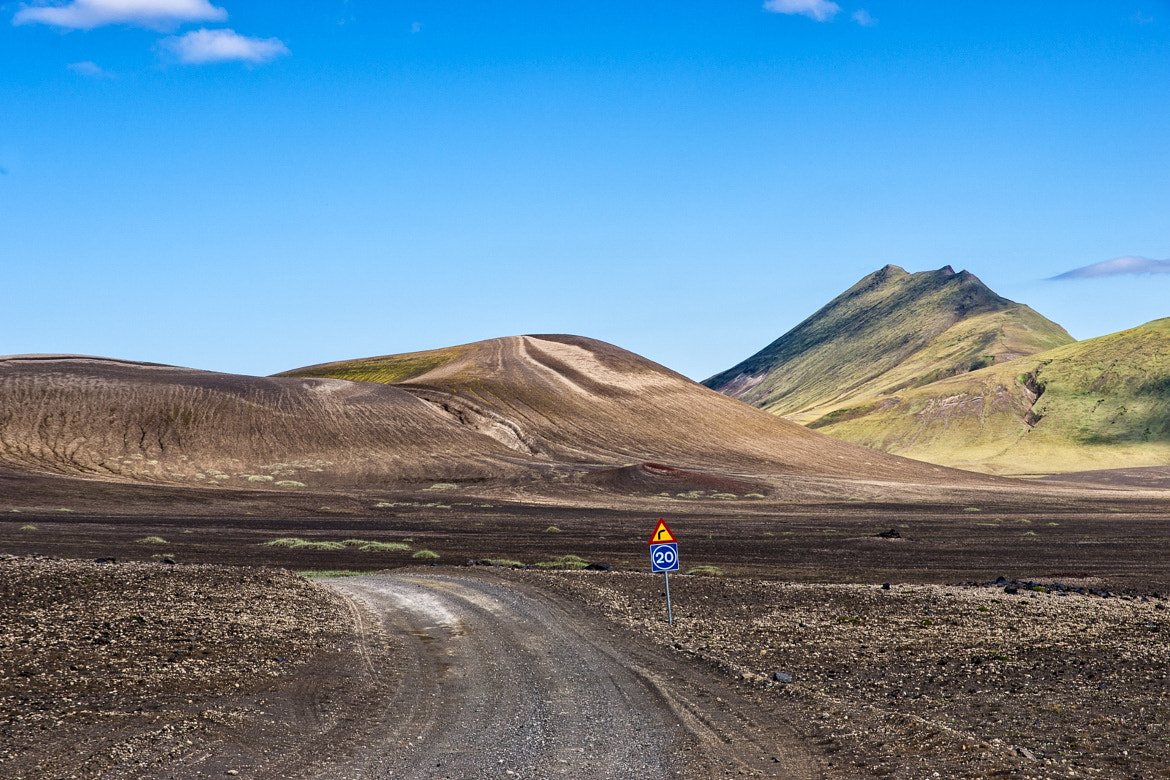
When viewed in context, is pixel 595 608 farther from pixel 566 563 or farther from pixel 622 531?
pixel 622 531

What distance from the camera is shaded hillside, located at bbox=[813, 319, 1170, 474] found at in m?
149

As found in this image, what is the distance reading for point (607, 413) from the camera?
11756cm

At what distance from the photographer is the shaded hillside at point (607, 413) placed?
4048 inches

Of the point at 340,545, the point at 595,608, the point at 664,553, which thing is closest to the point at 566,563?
the point at 595,608

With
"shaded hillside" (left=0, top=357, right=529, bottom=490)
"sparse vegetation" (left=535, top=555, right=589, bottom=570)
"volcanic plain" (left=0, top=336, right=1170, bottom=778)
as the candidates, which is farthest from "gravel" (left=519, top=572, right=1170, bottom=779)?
"shaded hillside" (left=0, top=357, right=529, bottom=490)

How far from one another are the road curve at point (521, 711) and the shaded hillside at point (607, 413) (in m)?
79.8

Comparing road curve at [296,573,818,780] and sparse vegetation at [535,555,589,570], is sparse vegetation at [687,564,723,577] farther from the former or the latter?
road curve at [296,573,818,780]

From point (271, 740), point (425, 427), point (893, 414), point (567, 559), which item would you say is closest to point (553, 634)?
point (271, 740)

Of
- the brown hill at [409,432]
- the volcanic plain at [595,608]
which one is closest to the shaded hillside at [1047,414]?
the brown hill at [409,432]

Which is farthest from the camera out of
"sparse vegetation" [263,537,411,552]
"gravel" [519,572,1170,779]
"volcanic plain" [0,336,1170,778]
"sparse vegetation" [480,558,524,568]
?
"sparse vegetation" [263,537,411,552]

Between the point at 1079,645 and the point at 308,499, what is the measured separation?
57.6 metres

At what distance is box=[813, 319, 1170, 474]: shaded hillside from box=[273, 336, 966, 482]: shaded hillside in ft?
147

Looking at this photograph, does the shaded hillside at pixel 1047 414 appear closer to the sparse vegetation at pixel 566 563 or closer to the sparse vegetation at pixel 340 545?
the sparse vegetation at pixel 340 545

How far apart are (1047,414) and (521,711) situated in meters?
171
